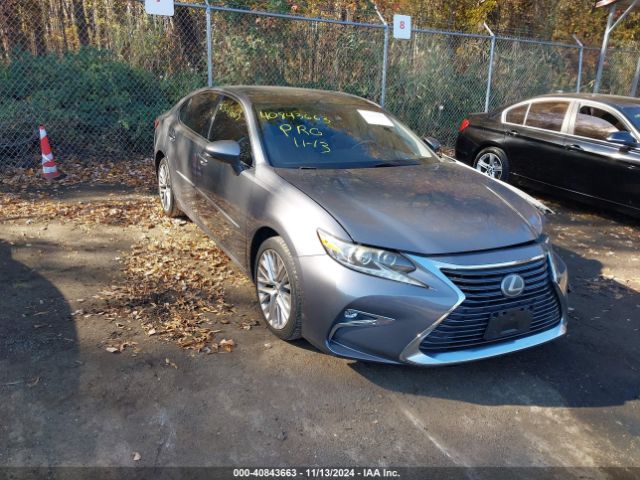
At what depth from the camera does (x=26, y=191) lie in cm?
693

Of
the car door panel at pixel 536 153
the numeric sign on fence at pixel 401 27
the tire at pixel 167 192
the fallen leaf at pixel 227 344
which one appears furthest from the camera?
the numeric sign on fence at pixel 401 27

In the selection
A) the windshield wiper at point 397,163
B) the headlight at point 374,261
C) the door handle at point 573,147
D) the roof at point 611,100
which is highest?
the roof at point 611,100

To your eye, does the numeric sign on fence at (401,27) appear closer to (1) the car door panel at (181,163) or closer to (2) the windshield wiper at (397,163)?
(1) the car door panel at (181,163)

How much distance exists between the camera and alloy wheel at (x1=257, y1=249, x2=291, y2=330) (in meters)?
3.46

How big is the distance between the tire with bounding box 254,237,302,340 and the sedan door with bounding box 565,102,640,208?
472 cm

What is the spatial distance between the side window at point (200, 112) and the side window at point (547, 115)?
460 centimetres

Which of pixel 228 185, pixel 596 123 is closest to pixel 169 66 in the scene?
pixel 228 185

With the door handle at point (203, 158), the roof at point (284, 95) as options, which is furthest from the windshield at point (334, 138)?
the door handle at point (203, 158)

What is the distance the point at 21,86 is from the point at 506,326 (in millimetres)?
8256

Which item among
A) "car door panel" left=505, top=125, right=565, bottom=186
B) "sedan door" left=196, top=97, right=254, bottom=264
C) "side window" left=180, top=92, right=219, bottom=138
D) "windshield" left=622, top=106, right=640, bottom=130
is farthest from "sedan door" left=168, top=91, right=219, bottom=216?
"windshield" left=622, top=106, right=640, bottom=130

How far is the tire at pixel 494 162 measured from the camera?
7777 mm

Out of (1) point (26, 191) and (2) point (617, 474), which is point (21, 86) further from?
(2) point (617, 474)

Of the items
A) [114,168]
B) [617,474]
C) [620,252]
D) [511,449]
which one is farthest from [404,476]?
[114,168]

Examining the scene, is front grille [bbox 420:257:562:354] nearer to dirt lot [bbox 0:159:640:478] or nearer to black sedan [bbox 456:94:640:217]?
dirt lot [bbox 0:159:640:478]
